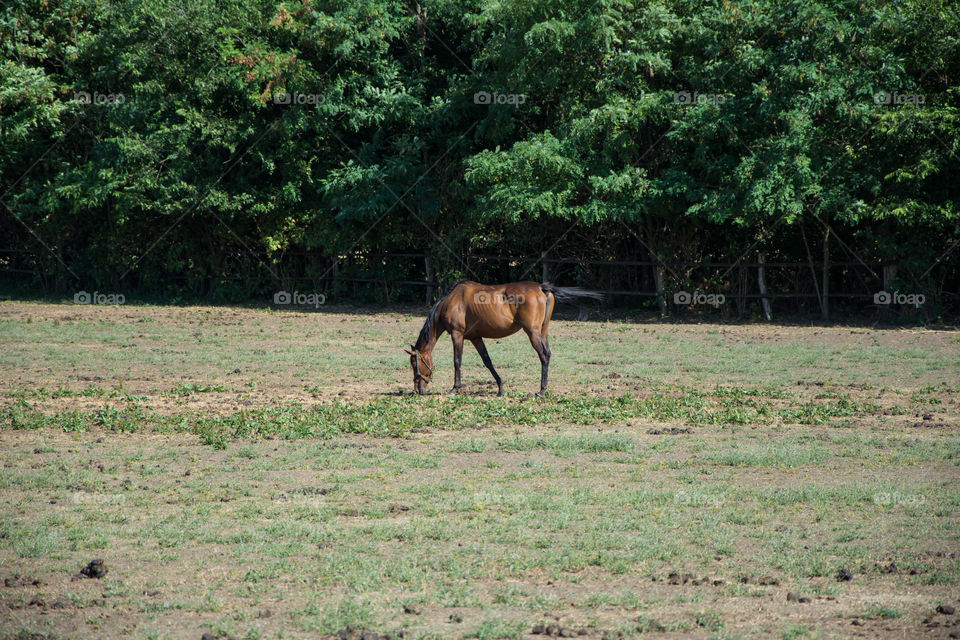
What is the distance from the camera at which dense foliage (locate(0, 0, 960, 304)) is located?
833 inches

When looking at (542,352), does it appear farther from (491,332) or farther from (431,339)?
(431,339)

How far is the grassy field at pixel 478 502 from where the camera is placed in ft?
17.4

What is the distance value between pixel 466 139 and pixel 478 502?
19.2 meters

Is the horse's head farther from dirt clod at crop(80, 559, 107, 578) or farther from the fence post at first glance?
the fence post

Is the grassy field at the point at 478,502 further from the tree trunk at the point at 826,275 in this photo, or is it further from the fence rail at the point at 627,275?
the fence rail at the point at 627,275

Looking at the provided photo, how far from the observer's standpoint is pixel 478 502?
735 cm

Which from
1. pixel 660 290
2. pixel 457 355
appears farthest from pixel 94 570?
pixel 660 290

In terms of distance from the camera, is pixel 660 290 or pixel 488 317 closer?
pixel 488 317

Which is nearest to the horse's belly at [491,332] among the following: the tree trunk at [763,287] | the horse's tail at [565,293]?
the horse's tail at [565,293]

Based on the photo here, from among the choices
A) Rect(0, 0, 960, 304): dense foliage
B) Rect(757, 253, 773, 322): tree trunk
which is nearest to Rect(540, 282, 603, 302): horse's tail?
Rect(0, 0, 960, 304): dense foliage

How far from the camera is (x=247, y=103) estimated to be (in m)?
26.3

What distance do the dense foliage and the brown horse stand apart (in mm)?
9524

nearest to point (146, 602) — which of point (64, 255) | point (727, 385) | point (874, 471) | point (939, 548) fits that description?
point (939, 548)

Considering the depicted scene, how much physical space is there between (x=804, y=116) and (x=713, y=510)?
52.1 ft
